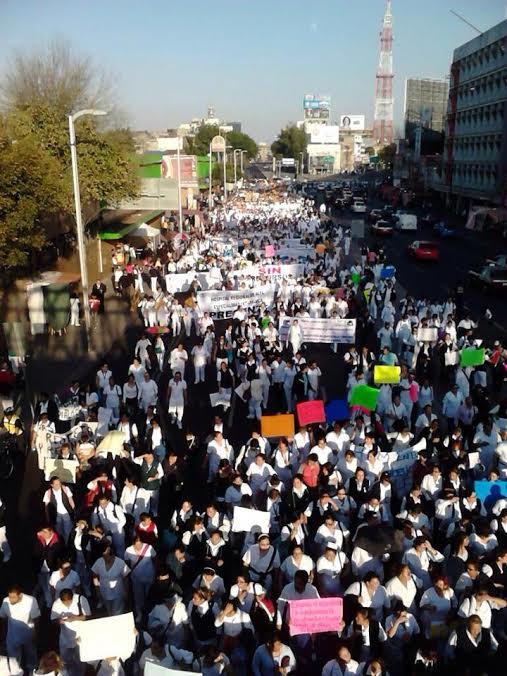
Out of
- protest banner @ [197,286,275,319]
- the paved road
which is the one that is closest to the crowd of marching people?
protest banner @ [197,286,275,319]

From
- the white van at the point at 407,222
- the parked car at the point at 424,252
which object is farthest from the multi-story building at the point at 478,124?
the parked car at the point at 424,252

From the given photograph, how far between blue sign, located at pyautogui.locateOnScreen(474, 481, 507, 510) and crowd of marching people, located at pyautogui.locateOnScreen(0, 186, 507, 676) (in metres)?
0.02

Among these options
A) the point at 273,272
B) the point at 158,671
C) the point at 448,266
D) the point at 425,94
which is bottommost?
the point at 448,266

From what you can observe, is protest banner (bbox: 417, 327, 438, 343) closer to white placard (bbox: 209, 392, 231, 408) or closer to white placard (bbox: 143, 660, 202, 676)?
white placard (bbox: 209, 392, 231, 408)

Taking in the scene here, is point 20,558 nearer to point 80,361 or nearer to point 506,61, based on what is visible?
point 80,361

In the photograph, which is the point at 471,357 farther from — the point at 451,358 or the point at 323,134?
the point at 323,134

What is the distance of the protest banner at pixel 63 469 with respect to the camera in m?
8.46

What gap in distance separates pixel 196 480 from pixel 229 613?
4241 millimetres

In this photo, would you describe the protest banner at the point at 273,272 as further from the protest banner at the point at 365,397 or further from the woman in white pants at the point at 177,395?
the protest banner at the point at 365,397

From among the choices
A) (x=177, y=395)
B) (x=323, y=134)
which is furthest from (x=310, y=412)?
(x=323, y=134)

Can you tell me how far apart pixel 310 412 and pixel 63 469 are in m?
3.77

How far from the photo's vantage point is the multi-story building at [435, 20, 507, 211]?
4725 centimetres

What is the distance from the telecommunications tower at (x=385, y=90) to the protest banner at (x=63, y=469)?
615 feet

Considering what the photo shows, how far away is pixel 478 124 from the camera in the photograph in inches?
2074
